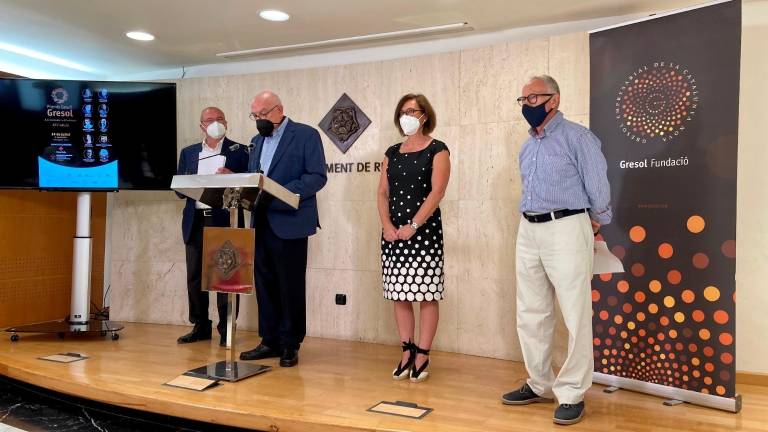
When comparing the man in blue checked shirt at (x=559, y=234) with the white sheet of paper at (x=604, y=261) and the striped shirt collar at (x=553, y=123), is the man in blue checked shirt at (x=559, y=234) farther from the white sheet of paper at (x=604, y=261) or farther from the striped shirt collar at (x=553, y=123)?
the white sheet of paper at (x=604, y=261)

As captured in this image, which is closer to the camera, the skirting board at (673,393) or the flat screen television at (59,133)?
the skirting board at (673,393)

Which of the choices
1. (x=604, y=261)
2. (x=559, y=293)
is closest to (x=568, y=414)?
(x=559, y=293)

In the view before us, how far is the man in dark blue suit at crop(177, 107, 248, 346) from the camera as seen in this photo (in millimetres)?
4234

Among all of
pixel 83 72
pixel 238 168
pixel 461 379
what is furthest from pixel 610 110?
pixel 83 72

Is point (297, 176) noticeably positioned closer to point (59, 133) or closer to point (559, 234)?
point (559, 234)

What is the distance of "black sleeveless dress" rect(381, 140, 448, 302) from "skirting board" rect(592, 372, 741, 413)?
1.04 meters

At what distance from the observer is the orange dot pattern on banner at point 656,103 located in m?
3.12

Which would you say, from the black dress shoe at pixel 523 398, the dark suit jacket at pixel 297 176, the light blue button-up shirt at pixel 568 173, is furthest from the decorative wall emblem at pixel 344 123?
the black dress shoe at pixel 523 398

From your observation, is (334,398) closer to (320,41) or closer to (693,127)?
(693,127)

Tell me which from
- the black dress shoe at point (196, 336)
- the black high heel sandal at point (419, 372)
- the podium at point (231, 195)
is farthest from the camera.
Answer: the black dress shoe at point (196, 336)

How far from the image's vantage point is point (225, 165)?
4.23 meters

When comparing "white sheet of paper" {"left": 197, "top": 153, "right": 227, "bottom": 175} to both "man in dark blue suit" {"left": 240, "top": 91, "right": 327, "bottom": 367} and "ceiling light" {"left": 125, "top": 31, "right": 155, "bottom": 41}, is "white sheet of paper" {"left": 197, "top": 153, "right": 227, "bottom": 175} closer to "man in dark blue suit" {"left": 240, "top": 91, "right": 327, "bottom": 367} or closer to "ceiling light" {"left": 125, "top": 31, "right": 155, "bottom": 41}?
"man in dark blue suit" {"left": 240, "top": 91, "right": 327, "bottom": 367}

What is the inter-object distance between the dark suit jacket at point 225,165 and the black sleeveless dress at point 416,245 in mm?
1323

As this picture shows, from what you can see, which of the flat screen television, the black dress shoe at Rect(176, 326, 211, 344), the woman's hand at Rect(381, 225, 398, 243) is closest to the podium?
the woman's hand at Rect(381, 225, 398, 243)
